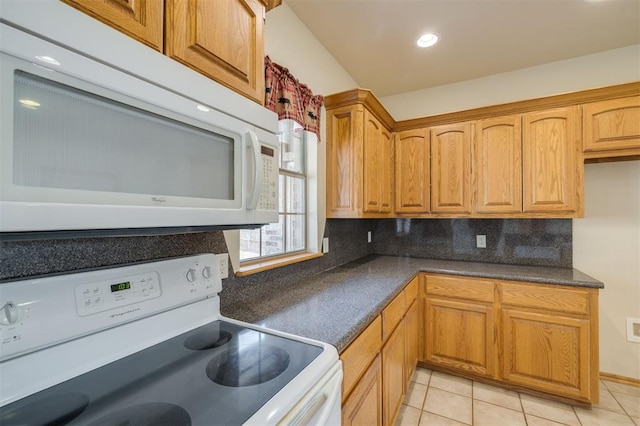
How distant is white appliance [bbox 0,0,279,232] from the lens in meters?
0.48

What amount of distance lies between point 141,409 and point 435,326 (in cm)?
219

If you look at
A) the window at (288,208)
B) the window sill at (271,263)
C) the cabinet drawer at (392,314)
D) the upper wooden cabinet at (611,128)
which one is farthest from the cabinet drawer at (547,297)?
the window at (288,208)

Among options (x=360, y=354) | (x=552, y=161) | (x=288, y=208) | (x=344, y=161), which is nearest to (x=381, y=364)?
(x=360, y=354)

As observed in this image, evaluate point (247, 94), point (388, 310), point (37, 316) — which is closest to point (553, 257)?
point (388, 310)

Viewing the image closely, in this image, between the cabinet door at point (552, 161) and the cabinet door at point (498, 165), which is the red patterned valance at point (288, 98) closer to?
the cabinet door at point (498, 165)

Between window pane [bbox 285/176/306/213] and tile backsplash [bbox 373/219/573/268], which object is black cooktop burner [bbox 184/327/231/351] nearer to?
window pane [bbox 285/176/306/213]

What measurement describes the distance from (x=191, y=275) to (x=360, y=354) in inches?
29.1

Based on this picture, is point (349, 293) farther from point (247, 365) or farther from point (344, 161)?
point (344, 161)

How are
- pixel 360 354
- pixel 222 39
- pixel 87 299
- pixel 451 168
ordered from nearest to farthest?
pixel 87 299
pixel 222 39
pixel 360 354
pixel 451 168

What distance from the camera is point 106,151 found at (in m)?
0.62

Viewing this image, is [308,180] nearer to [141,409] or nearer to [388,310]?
[388,310]

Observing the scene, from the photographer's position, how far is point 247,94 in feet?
3.22

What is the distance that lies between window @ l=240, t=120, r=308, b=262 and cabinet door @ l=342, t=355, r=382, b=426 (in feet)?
2.79

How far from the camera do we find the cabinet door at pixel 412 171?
260 cm
